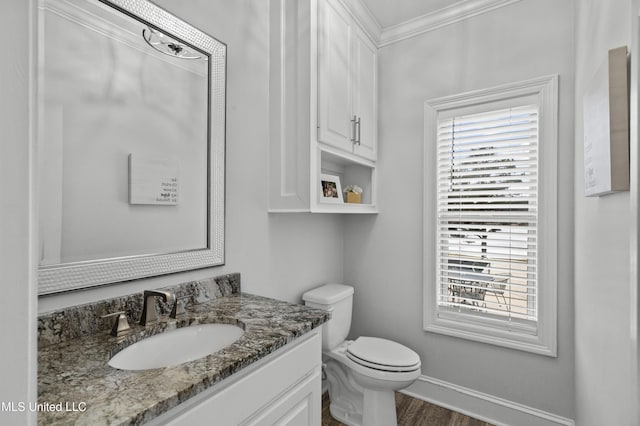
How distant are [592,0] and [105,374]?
2107mm

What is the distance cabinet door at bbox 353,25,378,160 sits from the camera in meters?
2.05

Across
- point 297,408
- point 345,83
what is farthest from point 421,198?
point 297,408

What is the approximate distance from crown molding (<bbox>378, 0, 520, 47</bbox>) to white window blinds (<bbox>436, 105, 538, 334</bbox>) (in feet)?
2.15

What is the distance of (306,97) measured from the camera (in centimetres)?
164

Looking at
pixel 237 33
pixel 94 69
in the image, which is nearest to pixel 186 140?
pixel 94 69

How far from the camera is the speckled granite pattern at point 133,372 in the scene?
2.08ft

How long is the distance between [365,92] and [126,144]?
1546 millimetres

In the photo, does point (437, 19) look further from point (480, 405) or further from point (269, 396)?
point (480, 405)

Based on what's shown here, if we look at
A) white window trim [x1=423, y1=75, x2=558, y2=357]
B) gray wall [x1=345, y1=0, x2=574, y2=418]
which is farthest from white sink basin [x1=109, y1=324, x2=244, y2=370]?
white window trim [x1=423, y1=75, x2=558, y2=357]

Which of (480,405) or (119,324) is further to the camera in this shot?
(480,405)

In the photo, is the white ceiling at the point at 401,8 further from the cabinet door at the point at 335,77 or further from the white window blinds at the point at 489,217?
the white window blinds at the point at 489,217

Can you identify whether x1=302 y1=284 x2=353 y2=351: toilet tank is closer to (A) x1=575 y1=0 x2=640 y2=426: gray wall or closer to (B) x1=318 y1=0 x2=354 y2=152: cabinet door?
(B) x1=318 y1=0 x2=354 y2=152: cabinet door

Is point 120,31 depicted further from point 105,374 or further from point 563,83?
point 563,83

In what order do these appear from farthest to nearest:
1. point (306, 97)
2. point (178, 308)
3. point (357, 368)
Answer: point (357, 368)
point (306, 97)
point (178, 308)
